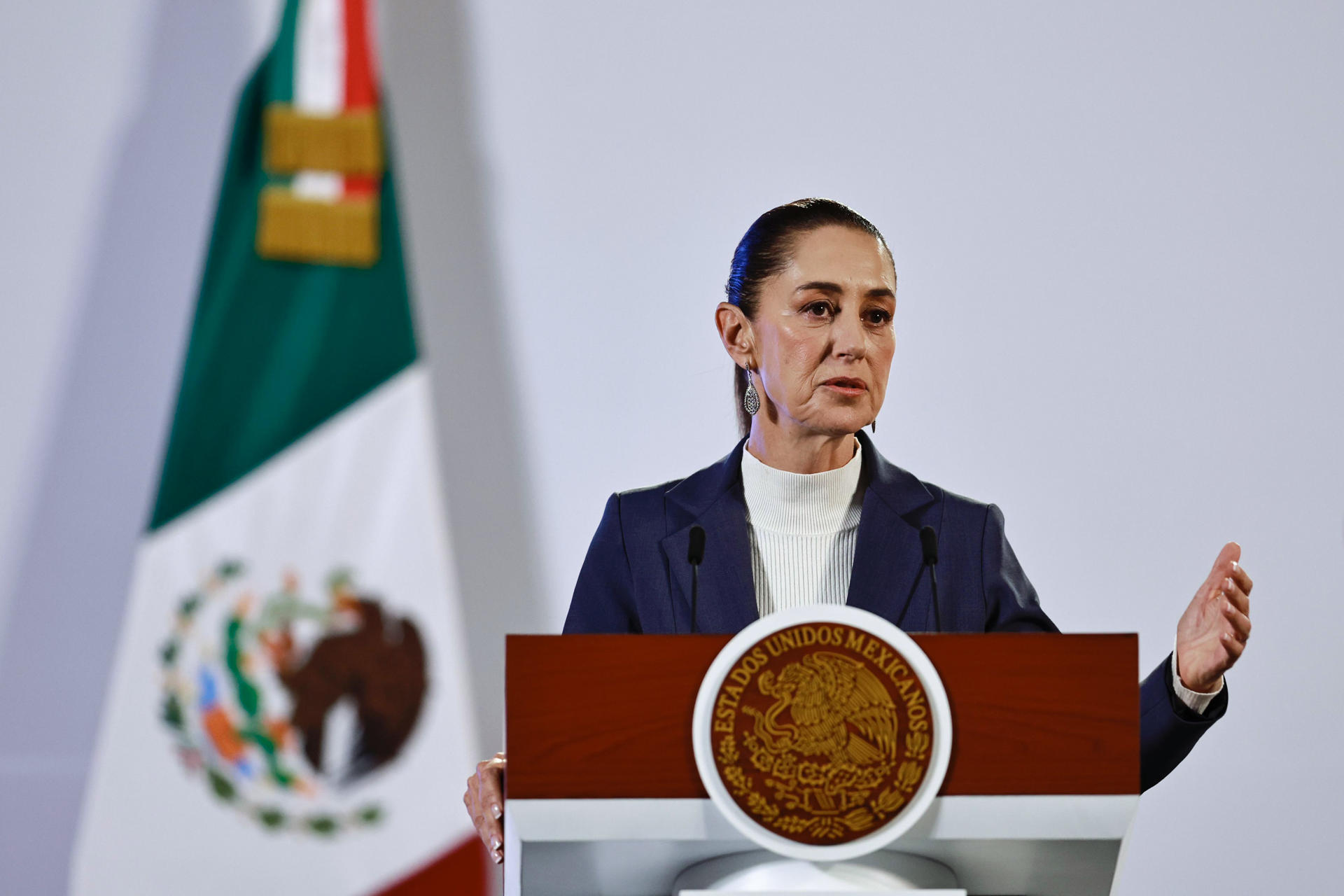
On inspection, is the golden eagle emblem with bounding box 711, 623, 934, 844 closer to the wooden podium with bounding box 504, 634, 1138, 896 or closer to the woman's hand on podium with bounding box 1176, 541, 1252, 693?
the wooden podium with bounding box 504, 634, 1138, 896

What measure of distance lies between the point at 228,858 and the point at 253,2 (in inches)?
71.9

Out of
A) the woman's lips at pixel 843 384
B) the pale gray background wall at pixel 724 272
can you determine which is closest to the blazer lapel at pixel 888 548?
the woman's lips at pixel 843 384

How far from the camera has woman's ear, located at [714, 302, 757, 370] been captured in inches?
80.7

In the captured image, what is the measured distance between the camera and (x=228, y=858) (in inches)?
97.9

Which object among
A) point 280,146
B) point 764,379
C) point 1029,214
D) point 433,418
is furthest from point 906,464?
point 280,146

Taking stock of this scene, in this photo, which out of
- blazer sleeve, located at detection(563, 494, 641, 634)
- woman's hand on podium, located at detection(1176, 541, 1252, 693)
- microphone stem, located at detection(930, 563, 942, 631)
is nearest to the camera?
woman's hand on podium, located at detection(1176, 541, 1252, 693)

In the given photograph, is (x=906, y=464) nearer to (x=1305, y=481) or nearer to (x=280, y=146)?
(x=1305, y=481)

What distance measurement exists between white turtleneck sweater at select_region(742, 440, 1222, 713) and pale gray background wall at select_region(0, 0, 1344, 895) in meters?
0.79

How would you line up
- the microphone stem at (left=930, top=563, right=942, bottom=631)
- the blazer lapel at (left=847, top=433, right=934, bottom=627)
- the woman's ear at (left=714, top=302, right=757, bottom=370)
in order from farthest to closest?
the woman's ear at (left=714, top=302, right=757, bottom=370), the blazer lapel at (left=847, top=433, right=934, bottom=627), the microphone stem at (left=930, top=563, right=942, bottom=631)

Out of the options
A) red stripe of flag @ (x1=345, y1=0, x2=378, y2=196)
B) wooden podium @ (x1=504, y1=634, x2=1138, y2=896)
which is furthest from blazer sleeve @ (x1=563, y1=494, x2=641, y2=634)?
red stripe of flag @ (x1=345, y1=0, x2=378, y2=196)

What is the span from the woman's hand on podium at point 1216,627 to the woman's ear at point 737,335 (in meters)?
0.82

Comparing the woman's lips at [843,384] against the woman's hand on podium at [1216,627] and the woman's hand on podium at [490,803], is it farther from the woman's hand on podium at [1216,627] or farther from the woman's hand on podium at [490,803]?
the woman's hand on podium at [490,803]

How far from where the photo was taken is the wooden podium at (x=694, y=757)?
3.63 ft

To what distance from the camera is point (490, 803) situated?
1.46 meters
